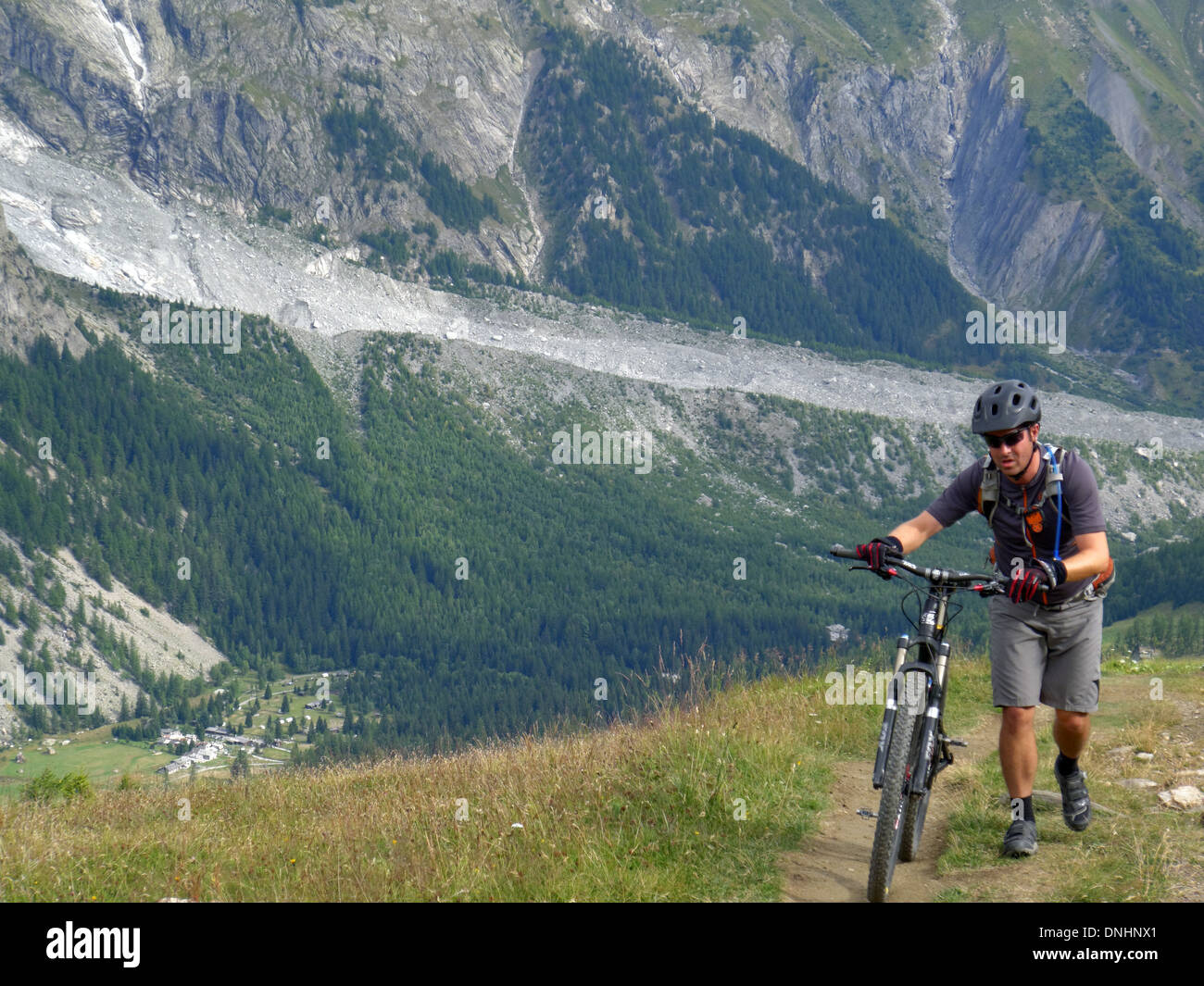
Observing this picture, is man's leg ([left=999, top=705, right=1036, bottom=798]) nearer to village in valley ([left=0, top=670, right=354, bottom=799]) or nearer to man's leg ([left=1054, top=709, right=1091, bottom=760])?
man's leg ([left=1054, top=709, right=1091, bottom=760])

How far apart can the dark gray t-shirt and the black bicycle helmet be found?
0.38 metres

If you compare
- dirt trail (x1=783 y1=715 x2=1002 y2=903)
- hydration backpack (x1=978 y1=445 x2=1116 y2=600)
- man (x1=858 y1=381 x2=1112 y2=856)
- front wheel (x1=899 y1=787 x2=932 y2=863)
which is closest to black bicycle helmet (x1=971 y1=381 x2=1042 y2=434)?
man (x1=858 y1=381 x2=1112 y2=856)

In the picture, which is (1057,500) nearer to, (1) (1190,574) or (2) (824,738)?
(2) (824,738)

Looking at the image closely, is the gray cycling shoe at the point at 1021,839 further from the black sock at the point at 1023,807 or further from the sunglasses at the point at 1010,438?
the sunglasses at the point at 1010,438

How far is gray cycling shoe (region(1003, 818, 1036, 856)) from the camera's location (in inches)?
357

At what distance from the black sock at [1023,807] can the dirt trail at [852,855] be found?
708 mm

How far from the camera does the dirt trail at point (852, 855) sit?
8.70m

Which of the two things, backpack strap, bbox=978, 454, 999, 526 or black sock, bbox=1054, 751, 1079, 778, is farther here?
black sock, bbox=1054, 751, 1079, 778

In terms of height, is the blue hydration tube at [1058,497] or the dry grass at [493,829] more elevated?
the blue hydration tube at [1058,497]

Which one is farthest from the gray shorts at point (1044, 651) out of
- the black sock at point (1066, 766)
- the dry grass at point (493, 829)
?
the dry grass at point (493, 829)

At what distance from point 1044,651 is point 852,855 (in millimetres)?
2336
